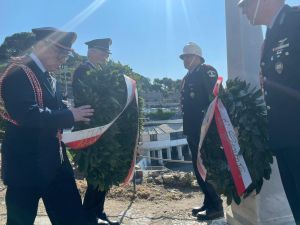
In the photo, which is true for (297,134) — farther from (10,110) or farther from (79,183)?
(79,183)

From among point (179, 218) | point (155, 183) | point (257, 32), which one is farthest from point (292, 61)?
point (155, 183)

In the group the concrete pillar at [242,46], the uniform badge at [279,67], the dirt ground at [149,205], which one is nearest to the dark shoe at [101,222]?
the dirt ground at [149,205]

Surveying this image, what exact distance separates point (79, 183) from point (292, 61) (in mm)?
5417

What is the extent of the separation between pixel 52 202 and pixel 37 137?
596 millimetres

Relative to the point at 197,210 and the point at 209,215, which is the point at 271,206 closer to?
the point at 209,215

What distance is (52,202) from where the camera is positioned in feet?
10.1

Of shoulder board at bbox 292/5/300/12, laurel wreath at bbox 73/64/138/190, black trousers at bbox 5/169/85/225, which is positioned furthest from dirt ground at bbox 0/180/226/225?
shoulder board at bbox 292/5/300/12

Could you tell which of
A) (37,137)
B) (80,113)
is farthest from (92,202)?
(37,137)

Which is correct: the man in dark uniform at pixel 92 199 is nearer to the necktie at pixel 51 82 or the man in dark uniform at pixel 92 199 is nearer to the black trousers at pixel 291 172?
the necktie at pixel 51 82

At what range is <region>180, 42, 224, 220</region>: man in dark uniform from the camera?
4879mm

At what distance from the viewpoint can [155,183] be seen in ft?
24.2

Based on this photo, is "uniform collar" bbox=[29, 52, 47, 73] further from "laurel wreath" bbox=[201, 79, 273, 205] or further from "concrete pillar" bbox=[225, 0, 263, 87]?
"concrete pillar" bbox=[225, 0, 263, 87]

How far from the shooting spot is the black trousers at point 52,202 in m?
2.82

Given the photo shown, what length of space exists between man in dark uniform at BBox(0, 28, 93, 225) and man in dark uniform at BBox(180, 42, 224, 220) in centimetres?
216
